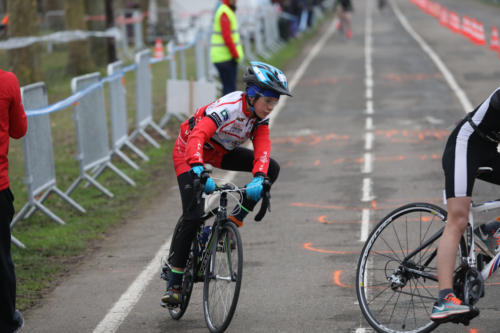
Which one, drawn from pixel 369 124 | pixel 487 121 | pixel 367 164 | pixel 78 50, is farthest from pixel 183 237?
pixel 78 50

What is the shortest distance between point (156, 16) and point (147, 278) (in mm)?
32797

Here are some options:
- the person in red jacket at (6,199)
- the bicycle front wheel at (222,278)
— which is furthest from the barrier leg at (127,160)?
the person in red jacket at (6,199)

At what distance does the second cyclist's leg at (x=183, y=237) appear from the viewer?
20.6ft

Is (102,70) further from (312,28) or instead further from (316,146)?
(312,28)

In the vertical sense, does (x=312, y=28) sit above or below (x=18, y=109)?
below

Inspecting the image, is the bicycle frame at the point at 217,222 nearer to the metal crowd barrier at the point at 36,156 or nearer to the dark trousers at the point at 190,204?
the dark trousers at the point at 190,204

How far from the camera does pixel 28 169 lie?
9445 millimetres

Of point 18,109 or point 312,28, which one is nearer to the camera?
point 18,109

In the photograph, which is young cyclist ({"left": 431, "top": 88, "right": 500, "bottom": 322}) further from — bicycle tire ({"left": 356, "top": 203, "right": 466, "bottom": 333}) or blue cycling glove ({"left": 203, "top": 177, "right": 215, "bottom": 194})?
blue cycling glove ({"left": 203, "top": 177, "right": 215, "bottom": 194})

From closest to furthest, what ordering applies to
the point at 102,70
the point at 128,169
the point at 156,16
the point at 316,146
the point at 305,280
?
the point at 305,280 → the point at 128,169 → the point at 316,146 → the point at 102,70 → the point at 156,16

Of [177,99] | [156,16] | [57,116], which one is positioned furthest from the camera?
[156,16]

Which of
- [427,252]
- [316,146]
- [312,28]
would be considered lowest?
[312,28]

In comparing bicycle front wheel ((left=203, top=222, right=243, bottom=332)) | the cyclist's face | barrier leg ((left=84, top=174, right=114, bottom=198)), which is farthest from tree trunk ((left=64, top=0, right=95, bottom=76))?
bicycle front wheel ((left=203, top=222, right=243, bottom=332))

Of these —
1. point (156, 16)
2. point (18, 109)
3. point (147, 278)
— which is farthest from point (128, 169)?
point (156, 16)
